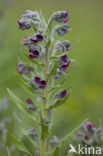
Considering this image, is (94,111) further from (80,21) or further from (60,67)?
(80,21)

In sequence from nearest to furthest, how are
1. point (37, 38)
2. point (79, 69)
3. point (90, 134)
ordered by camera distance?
point (37, 38) → point (90, 134) → point (79, 69)

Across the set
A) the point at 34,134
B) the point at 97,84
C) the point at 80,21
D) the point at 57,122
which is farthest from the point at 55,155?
the point at 80,21

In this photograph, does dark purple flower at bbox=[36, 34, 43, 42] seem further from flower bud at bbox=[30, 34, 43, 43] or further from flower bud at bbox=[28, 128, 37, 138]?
flower bud at bbox=[28, 128, 37, 138]

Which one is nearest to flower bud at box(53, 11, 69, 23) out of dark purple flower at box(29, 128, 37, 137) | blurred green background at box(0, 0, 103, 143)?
blurred green background at box(0, 0, 103, 143)

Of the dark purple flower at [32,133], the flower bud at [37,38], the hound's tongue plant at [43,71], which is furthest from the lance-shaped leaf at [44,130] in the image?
the flower bud at [37,38]

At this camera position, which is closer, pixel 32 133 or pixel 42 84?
pixel 42 84

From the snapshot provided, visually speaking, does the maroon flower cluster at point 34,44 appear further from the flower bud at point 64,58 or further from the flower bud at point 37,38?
the flower bud at point 64,58

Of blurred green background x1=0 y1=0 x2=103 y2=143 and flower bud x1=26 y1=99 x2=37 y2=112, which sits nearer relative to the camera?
flower bud x1=26 y1=99 x2=37 y2=112

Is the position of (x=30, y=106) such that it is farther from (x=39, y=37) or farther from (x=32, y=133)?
(x=39, y=37)

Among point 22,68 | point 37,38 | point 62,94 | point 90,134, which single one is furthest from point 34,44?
point 90,134
